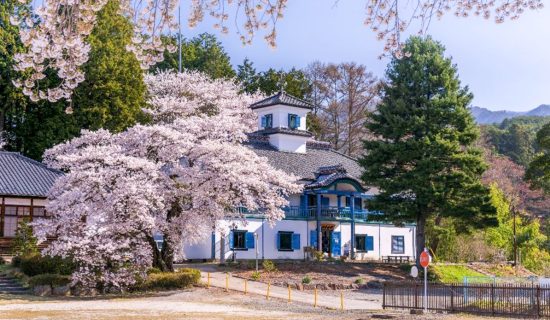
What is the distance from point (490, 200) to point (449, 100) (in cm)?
684

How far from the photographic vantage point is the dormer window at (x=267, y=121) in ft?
180

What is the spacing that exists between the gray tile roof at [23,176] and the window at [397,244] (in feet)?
86.0

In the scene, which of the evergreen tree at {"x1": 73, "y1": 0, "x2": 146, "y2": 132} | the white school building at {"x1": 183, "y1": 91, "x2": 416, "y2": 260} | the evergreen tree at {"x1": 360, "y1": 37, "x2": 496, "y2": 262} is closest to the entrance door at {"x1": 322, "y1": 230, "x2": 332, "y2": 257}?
the white school building at {"x1": 183, "y1": 91, "x2": 416, "y2": 260}

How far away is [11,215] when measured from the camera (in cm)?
3838

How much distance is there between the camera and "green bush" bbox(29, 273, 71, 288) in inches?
1194

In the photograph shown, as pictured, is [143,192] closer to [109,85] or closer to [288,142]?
[109,85]

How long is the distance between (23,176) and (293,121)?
22440 millimetres

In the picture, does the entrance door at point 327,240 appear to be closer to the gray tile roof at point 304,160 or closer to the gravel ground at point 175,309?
the gray tile roof at point 304,160

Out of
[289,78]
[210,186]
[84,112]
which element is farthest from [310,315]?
[289,78]

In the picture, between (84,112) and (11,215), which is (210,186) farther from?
(84,112)

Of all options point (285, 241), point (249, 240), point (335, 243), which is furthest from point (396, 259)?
point (249, 240)

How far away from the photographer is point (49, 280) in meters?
30.4

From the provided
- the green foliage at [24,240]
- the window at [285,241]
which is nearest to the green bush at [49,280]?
the green foliage at [24,240]

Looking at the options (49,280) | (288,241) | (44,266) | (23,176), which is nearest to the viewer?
(49,280)
